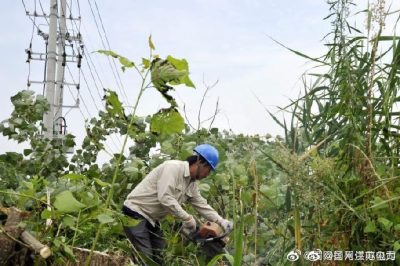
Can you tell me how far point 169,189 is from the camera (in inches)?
213

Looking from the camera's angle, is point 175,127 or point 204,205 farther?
point 204,205

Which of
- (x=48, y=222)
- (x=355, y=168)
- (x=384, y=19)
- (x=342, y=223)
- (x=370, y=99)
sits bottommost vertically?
(x=48, y=222)

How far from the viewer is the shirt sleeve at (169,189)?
5.33m

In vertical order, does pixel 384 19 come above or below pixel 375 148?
above

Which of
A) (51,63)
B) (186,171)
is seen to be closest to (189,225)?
(186,171)

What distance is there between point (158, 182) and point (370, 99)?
2.49m

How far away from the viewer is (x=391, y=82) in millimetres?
3383

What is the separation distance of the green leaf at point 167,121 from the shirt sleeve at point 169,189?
253 cm

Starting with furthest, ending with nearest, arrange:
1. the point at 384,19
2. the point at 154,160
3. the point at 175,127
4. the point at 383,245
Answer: the point at 154,160 < the point at 384,19 < the point at 383,245 < the point at 175,127

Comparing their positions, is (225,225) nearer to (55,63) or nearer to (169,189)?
(169,189)

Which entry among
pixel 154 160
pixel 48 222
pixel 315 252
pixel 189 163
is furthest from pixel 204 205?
pixel 48 222

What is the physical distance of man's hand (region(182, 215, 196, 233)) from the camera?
211 inches

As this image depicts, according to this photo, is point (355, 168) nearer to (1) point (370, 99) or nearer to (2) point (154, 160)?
(1) point (370, 99)

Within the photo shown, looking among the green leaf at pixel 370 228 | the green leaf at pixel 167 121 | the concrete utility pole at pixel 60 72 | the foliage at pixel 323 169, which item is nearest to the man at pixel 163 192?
the foliage at pixel 323 169
